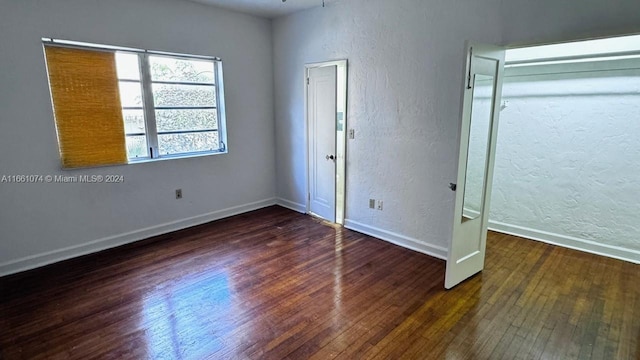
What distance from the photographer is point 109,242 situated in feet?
12.2

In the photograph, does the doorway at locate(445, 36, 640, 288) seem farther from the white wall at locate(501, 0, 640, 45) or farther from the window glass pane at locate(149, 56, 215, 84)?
the window glass pane at locate(149, 56, 215, 84)

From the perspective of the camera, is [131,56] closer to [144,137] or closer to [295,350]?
[144,137]

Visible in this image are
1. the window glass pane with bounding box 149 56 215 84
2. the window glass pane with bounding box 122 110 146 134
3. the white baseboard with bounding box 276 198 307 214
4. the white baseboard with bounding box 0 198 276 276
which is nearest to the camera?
the white baseboard with bounding box 0 198 276 276

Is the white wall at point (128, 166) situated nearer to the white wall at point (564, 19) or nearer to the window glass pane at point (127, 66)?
the window glass pane at point (127, 66)

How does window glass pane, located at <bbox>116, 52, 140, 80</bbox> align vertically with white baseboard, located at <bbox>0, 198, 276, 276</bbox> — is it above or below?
above

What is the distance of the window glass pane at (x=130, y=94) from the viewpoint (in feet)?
11.9

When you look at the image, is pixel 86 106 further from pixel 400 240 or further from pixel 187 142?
pixel 400 240

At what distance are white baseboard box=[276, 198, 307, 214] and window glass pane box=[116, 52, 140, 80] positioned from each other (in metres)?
2.64

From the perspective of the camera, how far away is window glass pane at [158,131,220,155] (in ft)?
13.4

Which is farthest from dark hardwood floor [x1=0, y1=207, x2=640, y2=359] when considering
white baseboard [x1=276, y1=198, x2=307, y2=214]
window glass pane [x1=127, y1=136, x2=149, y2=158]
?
white baseboard [x1=276, y1=198, x2=307, y2=214]

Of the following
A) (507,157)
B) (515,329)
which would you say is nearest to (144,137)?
(515,329)

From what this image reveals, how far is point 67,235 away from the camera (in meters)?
3.43

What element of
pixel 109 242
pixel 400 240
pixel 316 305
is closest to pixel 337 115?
pixel 400 240

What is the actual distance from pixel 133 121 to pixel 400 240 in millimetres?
3397
